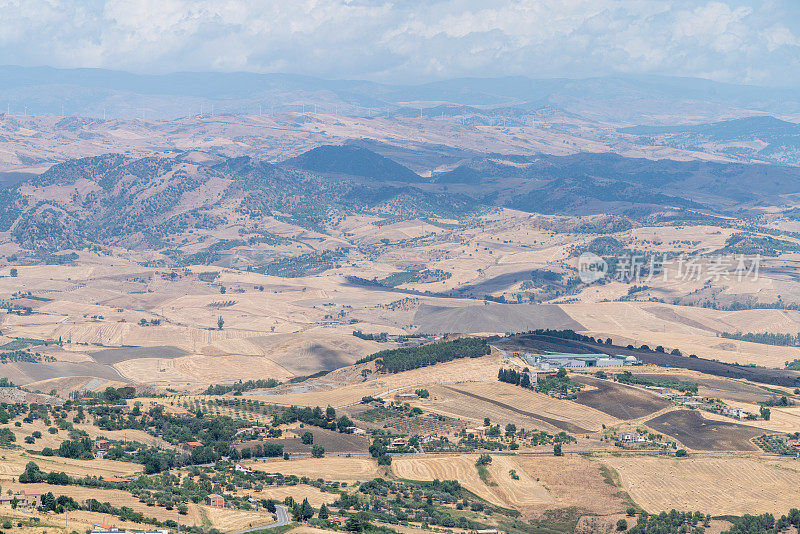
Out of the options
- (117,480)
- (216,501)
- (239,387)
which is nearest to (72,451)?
(117,480)

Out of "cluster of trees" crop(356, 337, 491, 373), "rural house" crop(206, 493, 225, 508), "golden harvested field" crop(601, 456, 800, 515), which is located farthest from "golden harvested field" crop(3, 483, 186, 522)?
"cluster of trees" crop(356, 337, 491, 373)

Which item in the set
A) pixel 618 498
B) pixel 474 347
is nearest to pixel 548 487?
pixel 618 498

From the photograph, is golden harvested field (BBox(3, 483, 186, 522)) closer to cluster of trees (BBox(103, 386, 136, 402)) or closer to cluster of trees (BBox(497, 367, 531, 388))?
cluster of trees (BBox(103, 386, 136, 402))

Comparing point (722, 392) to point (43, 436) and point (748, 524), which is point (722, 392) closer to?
point (748, 524)

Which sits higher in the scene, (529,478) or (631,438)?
(529,478)

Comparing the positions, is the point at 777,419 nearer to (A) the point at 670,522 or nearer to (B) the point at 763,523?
(B) the point at 763,523

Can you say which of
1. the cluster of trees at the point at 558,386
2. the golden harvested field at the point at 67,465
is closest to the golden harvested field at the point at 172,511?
the golden harvested field at the point at 67,465
